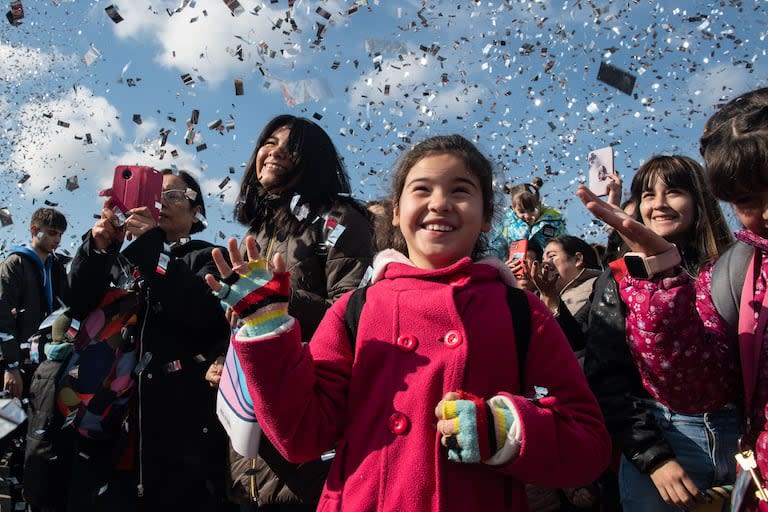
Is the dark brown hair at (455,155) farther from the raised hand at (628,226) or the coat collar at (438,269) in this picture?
the raised hand at (628,226)

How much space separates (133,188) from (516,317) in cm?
232

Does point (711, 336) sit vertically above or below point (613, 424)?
above

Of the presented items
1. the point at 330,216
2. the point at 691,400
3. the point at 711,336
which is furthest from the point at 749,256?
the point at 330,216

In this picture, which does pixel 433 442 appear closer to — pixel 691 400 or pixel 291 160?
pixel 691 400

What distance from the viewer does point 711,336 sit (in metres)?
1.91

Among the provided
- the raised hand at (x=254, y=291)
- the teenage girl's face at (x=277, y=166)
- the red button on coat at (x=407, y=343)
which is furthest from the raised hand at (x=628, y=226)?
the teenage girl's face at (x=277, y=166)

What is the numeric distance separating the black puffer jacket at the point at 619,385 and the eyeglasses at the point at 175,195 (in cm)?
266

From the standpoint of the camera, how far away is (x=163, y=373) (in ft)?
11.1

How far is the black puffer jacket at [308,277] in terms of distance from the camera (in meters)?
2.65

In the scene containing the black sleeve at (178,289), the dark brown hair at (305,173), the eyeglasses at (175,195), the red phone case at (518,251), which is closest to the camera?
the black sleeve at (178,289)

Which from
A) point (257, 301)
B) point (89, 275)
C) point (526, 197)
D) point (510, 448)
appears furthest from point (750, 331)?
point (526, 197)

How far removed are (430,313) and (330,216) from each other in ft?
4.88

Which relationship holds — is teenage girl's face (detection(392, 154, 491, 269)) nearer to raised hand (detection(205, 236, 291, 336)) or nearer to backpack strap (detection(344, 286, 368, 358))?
backpack strap (detection(344, 286, 368, 358))

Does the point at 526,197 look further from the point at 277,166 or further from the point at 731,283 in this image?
the point at 731,283
